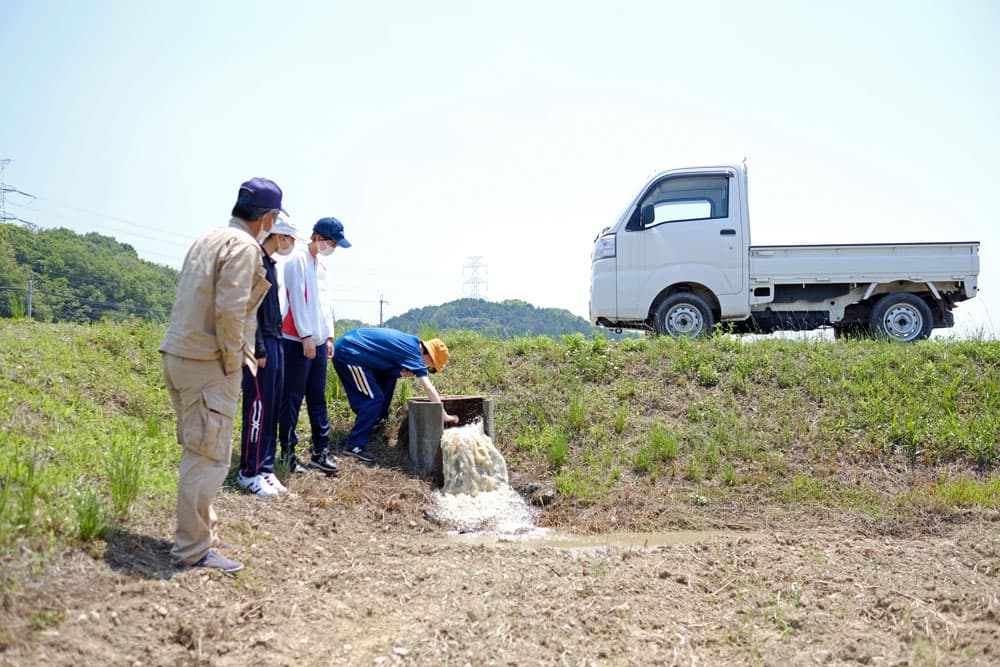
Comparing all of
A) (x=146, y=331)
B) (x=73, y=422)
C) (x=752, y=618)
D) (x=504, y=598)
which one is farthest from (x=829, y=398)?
(x=146, y=331)

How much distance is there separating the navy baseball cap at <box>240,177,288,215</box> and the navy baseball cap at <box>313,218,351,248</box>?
81.0 inches

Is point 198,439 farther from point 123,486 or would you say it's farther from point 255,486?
point 255,486

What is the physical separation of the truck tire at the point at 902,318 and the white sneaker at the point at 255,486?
8161 mm

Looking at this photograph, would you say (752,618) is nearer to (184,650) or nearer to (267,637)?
(267,637)

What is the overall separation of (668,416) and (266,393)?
4588 millimetres

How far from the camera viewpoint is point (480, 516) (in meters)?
6.54

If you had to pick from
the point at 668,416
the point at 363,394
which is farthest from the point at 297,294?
the point at 668,416

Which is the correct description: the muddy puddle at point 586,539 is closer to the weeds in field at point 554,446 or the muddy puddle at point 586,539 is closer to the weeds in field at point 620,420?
the weeds in field at point 554,446

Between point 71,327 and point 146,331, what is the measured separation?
36.0 inches

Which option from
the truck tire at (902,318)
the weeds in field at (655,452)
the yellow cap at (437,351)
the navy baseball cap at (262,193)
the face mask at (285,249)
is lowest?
the weeds in field at (655,452)

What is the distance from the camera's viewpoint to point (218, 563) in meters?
3.83

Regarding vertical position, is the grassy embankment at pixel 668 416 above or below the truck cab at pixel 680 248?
below

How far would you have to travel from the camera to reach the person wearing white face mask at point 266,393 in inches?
200

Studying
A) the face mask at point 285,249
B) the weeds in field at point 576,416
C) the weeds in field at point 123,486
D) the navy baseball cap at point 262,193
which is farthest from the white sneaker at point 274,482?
the weeds in field at point 576,416
